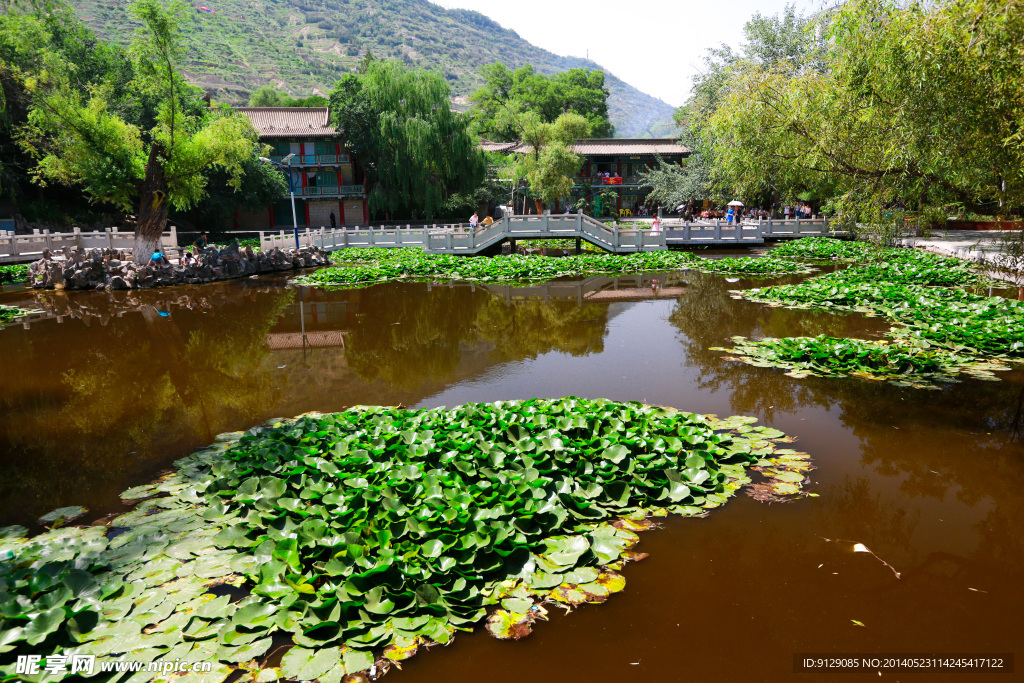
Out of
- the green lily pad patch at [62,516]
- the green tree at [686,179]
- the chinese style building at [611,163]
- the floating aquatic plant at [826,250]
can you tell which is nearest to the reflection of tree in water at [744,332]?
the green lily pad patch at [62,516]

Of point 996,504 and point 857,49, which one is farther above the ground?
point 857,49

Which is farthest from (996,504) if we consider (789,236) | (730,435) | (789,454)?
(789,236)

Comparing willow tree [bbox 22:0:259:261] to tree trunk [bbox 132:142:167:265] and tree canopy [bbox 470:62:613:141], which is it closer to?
tree trunk [bbox 132:142:167:265]

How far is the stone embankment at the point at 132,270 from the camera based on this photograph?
58.3 ft

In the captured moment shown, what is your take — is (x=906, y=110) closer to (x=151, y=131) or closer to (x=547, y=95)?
(x=151, y=131)

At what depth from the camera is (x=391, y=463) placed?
4.90 m

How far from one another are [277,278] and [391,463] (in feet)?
54.3

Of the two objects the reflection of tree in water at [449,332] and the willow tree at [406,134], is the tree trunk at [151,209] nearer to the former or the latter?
the reflection of tree in water at [449,332]

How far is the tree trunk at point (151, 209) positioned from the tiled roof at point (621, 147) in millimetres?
27800

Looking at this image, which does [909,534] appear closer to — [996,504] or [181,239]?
[996,504]

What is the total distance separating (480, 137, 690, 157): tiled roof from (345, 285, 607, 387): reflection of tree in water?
31884mm

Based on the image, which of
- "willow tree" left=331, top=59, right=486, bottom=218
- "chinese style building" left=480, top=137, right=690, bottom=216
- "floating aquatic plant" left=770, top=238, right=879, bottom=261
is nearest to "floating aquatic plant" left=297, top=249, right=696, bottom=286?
"floating aquatic plant" left=770, top=238, right=879, bottom=261

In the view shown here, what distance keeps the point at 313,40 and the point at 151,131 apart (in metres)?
108

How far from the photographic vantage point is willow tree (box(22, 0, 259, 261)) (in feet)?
58.1
